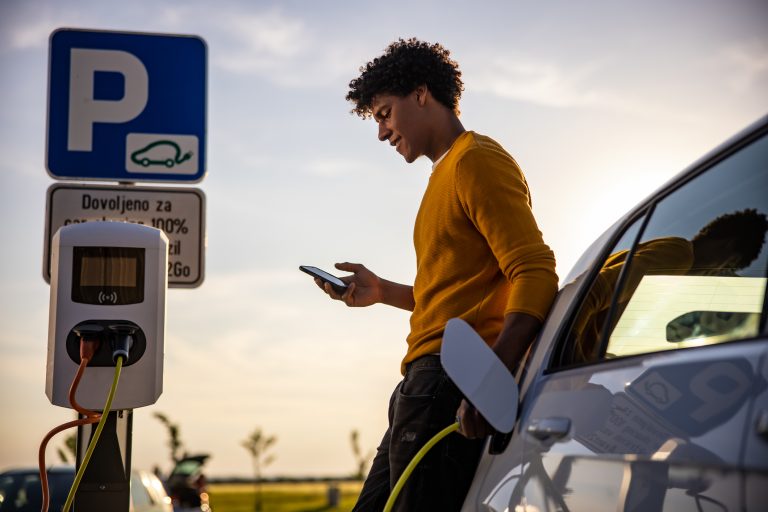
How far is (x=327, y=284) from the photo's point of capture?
3.61 meters

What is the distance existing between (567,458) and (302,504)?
111 feet

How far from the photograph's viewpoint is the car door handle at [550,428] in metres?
2.11

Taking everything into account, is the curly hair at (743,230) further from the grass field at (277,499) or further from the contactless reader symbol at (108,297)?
the grass field at (277,499)

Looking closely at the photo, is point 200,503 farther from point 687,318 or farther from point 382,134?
point 687,318

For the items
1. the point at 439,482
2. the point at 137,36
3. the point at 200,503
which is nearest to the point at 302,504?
the point at 200,503

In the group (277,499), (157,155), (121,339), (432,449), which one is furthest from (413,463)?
(277,499)

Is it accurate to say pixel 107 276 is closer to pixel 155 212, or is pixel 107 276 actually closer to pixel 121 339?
pixel 121 339

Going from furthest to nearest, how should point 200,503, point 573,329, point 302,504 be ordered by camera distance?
point 302,504, point 200,503, point 573,329

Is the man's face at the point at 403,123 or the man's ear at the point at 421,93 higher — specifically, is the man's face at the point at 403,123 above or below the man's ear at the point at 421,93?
below

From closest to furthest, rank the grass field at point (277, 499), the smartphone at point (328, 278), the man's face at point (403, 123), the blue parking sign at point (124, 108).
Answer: the man's face at point (403, 123)
the smartphone at point (328, 278)
the blue parking sign at point (124, 108)
the grass field at point (277, 499)

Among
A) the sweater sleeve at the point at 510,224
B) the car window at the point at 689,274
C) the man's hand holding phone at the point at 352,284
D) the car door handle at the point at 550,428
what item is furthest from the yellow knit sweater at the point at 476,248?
the man's hand holding phone at the point at 352,284

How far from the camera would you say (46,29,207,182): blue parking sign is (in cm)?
514

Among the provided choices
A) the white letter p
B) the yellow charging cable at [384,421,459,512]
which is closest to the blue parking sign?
the white letter p

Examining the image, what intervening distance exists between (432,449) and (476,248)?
1.84ft
